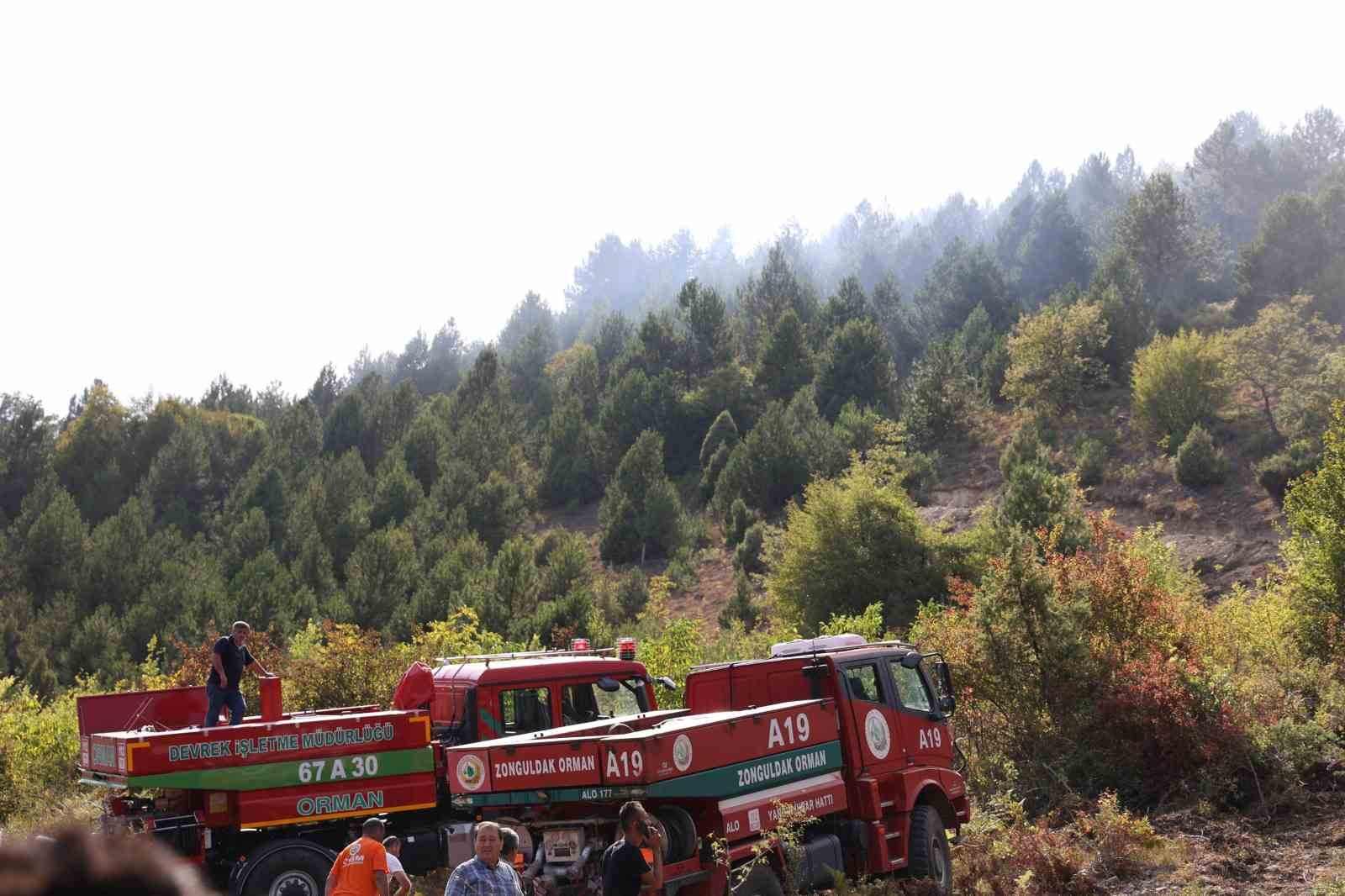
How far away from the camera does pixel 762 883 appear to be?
33.7 feet

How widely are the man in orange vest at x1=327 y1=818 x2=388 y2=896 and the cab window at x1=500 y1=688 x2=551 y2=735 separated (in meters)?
5.34

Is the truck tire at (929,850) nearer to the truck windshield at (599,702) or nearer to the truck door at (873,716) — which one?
the truck door at (873,716)

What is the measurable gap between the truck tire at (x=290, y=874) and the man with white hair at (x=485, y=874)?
6407 millimetres

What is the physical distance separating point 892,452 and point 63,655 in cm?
3337

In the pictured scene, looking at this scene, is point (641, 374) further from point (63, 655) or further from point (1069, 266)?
point (1069, 266)

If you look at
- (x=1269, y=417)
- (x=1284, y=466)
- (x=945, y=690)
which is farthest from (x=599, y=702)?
(x=1269, y=417)

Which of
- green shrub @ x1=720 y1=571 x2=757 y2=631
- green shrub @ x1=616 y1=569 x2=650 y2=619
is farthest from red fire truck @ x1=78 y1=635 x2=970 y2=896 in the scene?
green shrub @ x1=616 y1=569 x2=650 y2=619

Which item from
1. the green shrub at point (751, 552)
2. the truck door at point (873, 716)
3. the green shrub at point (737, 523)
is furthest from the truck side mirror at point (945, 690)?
the green shrub at point (737, 523)

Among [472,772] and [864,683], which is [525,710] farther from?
[864,683]

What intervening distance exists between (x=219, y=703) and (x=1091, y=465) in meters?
45.2

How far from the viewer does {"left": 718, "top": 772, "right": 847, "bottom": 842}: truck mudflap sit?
10.1 metres

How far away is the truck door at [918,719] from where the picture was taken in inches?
512

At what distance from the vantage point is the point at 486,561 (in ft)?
166

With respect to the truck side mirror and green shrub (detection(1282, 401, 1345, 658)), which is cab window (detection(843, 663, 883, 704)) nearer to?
the truck side mirror
